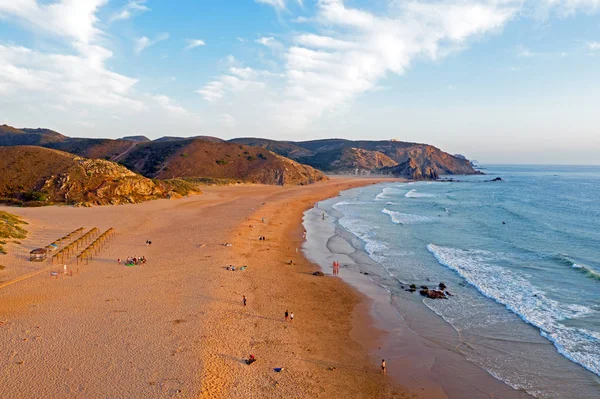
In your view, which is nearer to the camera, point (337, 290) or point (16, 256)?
point (337, 290)

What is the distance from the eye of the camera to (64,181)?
49.8 meters

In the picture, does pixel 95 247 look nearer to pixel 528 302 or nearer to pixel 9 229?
pixel 9 229

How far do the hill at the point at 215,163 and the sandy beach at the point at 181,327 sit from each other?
61.9m

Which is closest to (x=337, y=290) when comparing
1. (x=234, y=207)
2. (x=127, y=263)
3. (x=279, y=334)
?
(x=279, y=334)

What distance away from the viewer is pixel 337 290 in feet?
76.3

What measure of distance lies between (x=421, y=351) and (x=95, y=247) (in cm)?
2447

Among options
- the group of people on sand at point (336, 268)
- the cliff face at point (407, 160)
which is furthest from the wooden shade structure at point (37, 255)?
the cliff face at point (407, 160)

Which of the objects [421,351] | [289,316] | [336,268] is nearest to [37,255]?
[289,316]

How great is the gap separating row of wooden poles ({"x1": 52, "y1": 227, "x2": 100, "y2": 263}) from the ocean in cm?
2130

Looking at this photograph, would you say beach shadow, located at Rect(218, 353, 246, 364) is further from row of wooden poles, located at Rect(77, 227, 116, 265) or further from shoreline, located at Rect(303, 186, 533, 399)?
row of wooden poles, located at Rect(77, 227, 116, 265)

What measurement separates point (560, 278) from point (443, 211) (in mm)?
29762

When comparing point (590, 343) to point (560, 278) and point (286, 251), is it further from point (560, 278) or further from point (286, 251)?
point (286, 251)

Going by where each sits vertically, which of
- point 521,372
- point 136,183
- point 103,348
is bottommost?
point 521,372

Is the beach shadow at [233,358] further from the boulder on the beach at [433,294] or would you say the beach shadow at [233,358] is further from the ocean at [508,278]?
the boulder on the beach at [433,294]
